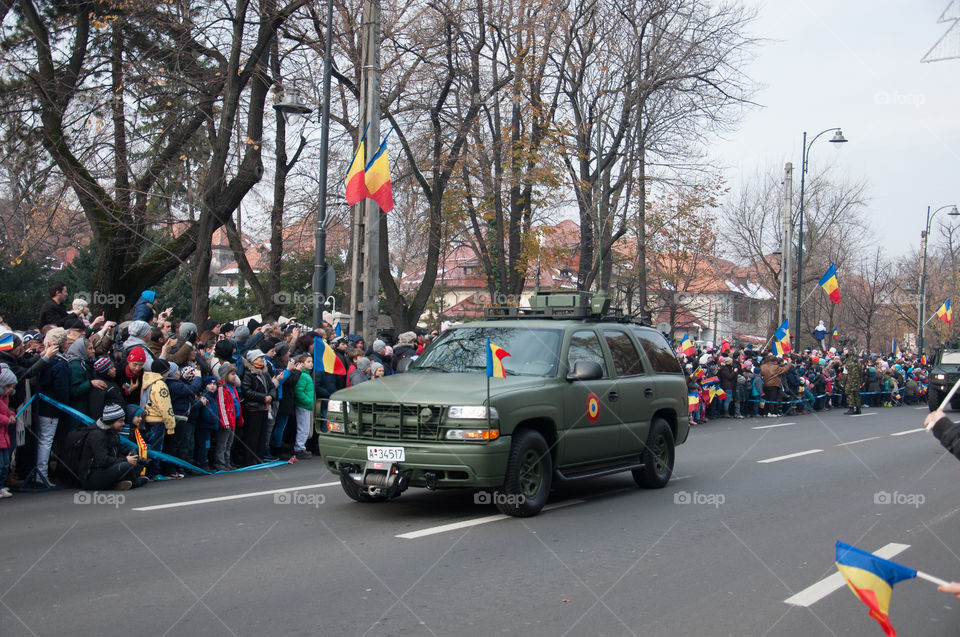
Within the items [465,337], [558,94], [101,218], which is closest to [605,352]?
[465,337]

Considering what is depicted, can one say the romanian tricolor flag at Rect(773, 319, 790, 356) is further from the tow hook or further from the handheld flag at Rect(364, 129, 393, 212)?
the tow hook

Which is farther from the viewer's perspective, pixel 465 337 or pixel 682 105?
pixel 682 105

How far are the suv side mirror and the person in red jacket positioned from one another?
5.03 metres

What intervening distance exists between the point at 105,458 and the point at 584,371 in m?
5.37

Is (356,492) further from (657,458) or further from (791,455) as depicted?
(791,455)

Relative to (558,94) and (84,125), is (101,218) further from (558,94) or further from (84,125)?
(558,94)

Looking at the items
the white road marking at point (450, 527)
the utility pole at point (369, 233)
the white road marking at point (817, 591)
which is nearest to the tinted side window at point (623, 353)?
the white road marking at point (450, 527)

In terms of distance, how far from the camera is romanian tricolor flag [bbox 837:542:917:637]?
323 centimetres

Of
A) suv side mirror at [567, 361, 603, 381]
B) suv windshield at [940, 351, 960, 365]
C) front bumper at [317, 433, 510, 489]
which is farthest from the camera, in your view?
suv windshield at [940, 351, 960, 365]

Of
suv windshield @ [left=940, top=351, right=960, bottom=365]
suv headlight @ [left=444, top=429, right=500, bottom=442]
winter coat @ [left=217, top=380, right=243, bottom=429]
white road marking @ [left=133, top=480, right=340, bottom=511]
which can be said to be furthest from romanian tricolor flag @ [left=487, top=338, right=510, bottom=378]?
suv windshield @ [left=940, top=351, right=960, bottom=365]

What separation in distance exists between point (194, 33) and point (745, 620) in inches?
715

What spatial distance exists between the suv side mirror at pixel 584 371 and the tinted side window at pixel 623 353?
3.66 feet

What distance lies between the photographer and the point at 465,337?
968 centimetres

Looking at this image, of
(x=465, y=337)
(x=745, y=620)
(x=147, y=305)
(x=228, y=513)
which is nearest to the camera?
(x=745, y=620)
